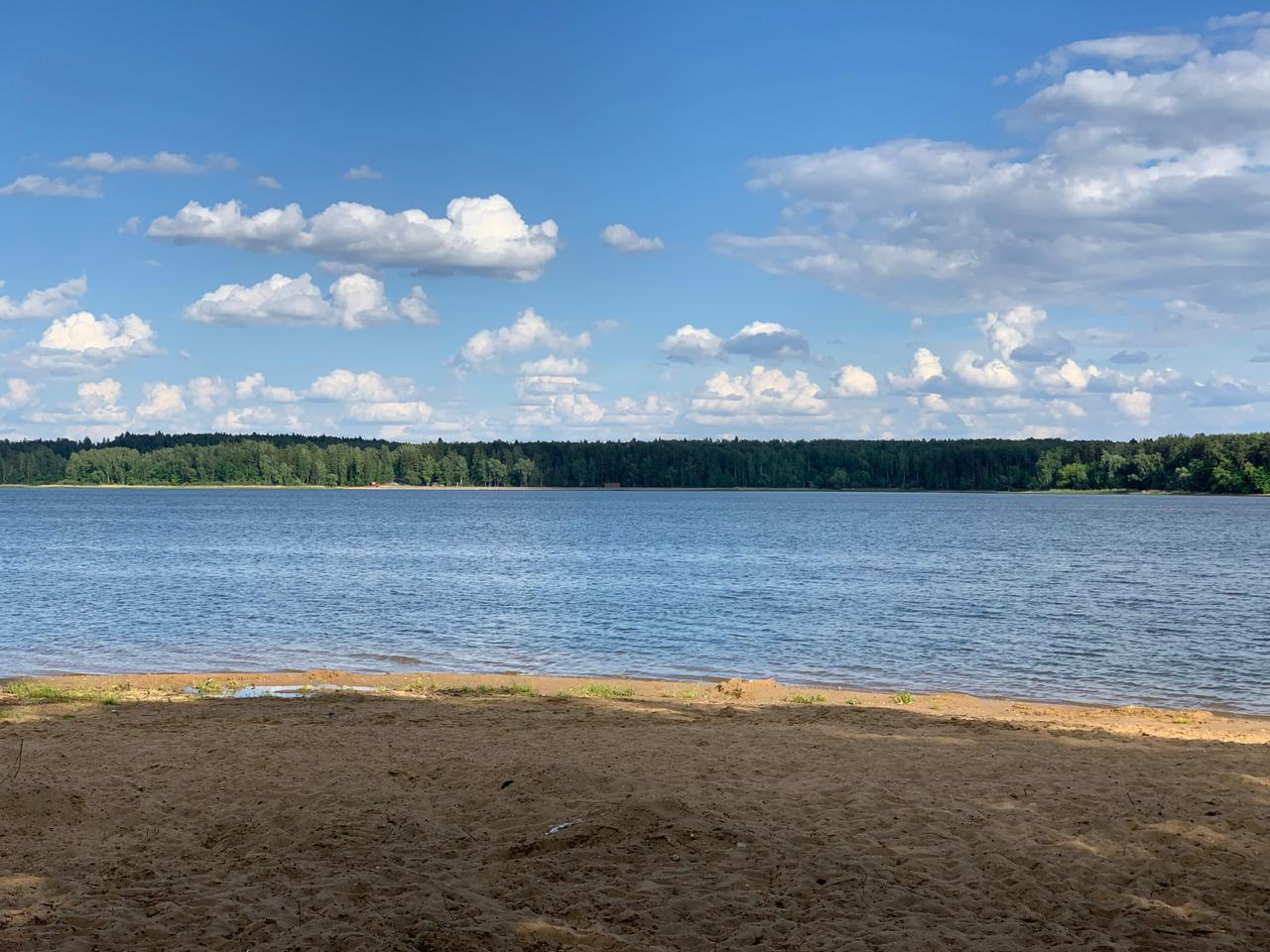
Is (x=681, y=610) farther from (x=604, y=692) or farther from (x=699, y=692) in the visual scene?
(x=604, y=692)

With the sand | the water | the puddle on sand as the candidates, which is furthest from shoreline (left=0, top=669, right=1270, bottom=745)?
the sand

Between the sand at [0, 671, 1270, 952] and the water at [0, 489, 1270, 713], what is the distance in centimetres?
932

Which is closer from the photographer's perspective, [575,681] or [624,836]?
[624,836]

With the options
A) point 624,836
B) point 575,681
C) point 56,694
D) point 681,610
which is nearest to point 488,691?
point 575,681

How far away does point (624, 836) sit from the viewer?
9875mm

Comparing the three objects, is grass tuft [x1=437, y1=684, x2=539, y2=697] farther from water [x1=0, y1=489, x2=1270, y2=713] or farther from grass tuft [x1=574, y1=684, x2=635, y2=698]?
water [x1=0, y1=489, x2=1270, y2=713]

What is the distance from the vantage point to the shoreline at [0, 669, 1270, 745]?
1762cm

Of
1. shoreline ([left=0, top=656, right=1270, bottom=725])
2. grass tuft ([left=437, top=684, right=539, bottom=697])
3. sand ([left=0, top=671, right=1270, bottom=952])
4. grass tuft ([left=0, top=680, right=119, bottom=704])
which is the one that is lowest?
shoreline ([left=0, top=656, right=1270, bottom=725])

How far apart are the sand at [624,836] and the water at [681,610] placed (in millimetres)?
9317

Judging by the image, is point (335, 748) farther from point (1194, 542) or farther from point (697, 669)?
point (1194, 542)

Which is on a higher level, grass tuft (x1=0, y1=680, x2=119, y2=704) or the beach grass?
grass tuft (x1=0, y1=680, x2=119, y2=704)

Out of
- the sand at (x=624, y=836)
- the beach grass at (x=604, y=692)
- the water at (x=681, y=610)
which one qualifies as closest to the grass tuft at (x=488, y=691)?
the beach grass at (x=604, y=692)

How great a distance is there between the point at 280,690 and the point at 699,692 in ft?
25.9

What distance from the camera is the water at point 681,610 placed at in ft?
82.1
